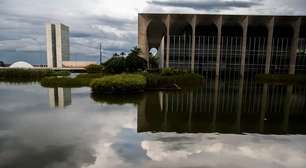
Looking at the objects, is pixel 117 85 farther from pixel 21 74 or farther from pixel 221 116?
pixel 21 74

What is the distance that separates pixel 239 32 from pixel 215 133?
37926 millimetres

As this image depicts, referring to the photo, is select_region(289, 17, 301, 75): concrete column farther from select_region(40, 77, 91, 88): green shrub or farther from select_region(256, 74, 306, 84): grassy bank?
select_region(40, 77, 91, 88): green shrub

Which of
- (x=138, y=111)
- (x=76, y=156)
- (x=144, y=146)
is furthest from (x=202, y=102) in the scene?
(x=76, y=156)

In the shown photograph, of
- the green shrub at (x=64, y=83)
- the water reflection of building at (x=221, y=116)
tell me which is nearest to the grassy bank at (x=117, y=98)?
the water reflection of building at (x=221, y=116)

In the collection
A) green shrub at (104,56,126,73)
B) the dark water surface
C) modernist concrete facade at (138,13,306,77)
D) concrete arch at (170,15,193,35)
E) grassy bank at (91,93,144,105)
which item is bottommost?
the dark water surface

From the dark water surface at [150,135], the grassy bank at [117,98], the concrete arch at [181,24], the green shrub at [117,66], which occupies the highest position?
the concrete arch at [181,24]

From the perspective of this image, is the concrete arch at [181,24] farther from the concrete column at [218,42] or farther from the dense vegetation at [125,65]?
the dense vegetation at [125,65]

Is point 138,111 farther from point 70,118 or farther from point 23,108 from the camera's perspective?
point 23,108

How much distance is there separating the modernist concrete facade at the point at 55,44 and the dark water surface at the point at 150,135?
49.5 meters

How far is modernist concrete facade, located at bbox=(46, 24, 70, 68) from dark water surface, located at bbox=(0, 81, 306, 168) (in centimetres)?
4946

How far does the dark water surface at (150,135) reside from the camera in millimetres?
6461

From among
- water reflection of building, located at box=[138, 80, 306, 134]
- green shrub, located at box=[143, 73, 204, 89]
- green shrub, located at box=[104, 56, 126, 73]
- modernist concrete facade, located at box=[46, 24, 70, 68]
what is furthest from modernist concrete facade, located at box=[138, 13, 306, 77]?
modernist concrete facade, located at box=[46, 24, 70, 68]

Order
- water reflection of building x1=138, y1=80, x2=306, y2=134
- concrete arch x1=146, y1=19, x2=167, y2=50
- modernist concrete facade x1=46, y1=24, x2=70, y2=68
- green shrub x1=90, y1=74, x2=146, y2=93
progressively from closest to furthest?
water reflection of building x1=138, y1=80, x2=306, y2=134, green shrub x1=90, y1=74, x2=146, y2=93, concrete arch x1=146, y1=19, x2=167, y2=50, modernist concrete facade x1=46, y1=24, x2=70, y2=68

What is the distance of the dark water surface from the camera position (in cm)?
646
